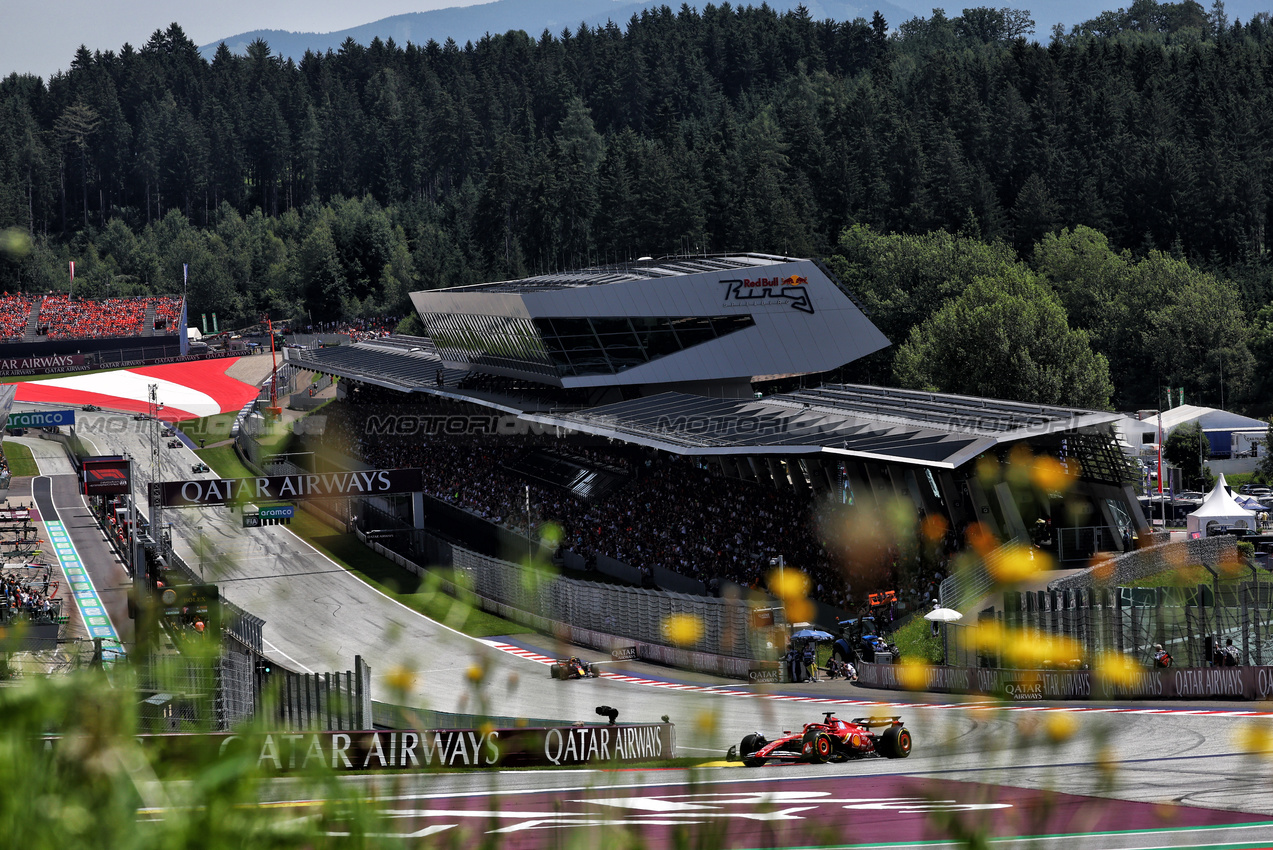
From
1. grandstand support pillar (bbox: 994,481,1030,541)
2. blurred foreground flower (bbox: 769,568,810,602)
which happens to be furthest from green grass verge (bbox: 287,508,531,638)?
grandstand support pillar (bbox: 994,481,1030,541)

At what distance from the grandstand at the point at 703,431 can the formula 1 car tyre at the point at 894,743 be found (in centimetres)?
1913

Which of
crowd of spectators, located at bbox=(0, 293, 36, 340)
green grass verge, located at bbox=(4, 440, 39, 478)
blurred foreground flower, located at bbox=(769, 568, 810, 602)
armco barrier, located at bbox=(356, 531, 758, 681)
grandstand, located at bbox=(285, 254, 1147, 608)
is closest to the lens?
armco barrier, located at bbox=(356, 531, 758, 681)

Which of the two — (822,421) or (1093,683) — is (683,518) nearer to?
(822,421)

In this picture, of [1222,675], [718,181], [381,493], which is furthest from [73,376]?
[1222,675]

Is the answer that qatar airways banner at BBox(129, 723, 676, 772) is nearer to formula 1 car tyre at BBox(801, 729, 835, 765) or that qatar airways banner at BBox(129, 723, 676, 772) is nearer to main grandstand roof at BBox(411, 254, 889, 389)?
formula 1 car tyre at BBox(801, 729, 835, 765)

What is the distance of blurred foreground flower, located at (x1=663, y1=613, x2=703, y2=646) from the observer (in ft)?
134

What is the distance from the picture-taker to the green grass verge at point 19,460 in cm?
8230

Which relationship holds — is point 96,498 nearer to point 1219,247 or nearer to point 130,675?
point 130,675

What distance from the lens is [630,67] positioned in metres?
196

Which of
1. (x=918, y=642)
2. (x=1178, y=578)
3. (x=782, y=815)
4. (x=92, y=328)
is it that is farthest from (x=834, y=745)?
(x=92, y=328)

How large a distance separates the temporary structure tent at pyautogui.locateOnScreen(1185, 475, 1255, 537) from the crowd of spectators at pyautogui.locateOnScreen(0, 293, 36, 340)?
11956 centimetres

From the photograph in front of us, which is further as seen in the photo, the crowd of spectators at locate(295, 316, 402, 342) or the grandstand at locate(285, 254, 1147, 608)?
the crowd of spectators at locate(295, 316, 402, 342)

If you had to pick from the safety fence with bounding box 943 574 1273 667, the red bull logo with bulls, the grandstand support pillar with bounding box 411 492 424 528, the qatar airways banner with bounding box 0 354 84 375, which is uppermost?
the qatar airways banner with bounding box 0 354 84 375

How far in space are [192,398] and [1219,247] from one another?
8895cm
